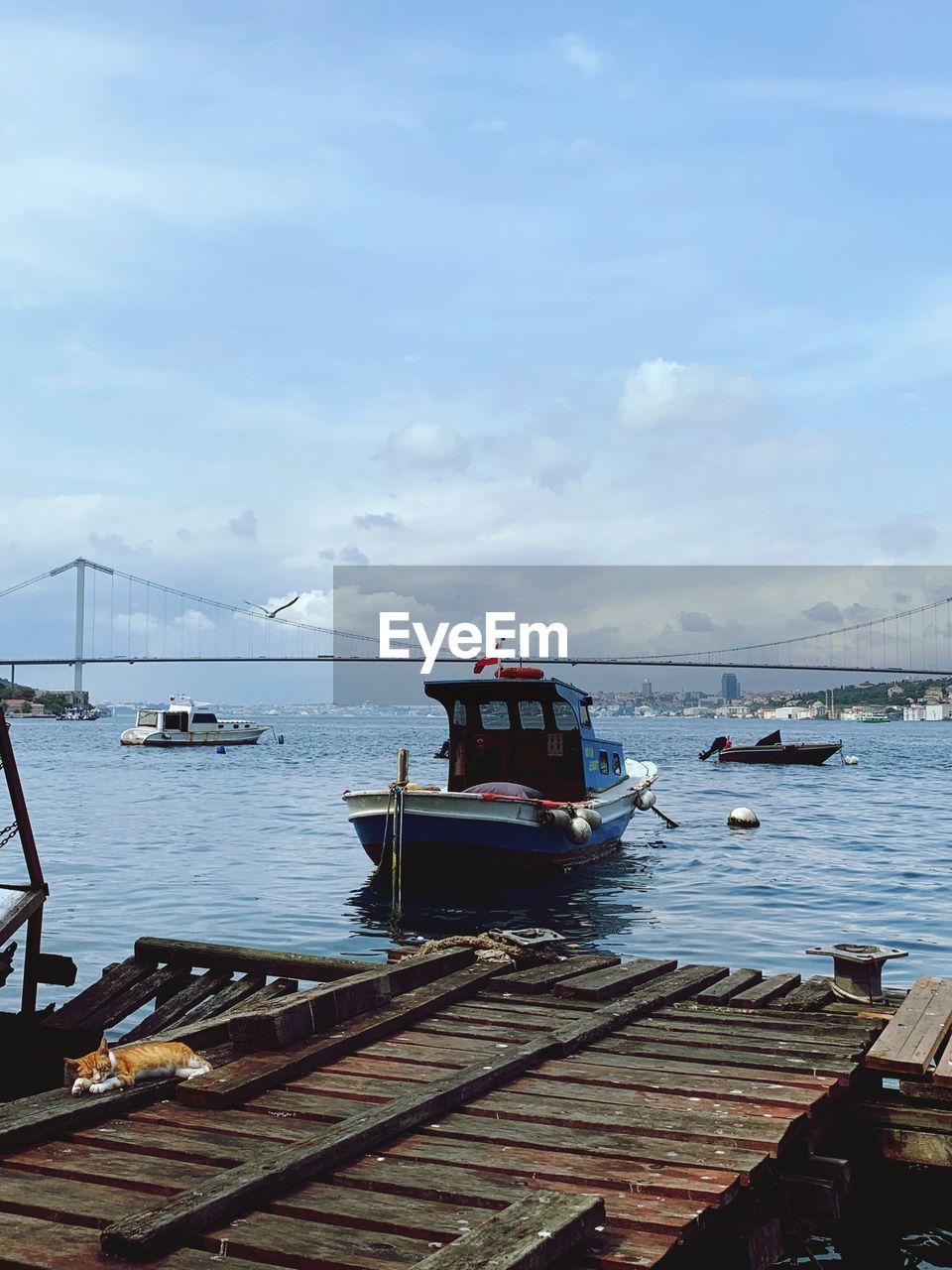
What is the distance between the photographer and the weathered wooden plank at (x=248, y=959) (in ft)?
29.2

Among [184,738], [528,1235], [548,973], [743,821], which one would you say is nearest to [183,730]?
[184,738]

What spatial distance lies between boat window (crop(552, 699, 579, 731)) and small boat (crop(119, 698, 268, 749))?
78255 millimetres

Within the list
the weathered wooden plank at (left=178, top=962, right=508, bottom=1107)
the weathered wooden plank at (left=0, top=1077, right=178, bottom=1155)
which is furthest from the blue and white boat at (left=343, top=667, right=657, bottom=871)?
the weathered wooden plank at (left=0, top=1077, right=178, bottom=1155)

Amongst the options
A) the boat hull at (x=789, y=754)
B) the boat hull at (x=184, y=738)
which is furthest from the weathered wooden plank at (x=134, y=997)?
the boat hull at (x=184, y=738)

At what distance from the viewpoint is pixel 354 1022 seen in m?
6.89

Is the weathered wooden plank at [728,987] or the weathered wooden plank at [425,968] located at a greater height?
the weathered wooden plank at [425,968]

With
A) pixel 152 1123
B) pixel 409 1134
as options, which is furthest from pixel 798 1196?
pixel 152 1123

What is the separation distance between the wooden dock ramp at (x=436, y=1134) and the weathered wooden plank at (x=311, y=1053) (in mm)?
16

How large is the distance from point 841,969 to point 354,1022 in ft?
12.3

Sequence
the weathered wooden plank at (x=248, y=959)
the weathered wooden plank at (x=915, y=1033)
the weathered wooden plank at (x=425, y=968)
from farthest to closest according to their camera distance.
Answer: the weathered wooden plank at (x=248, y=959), the weathered wooden plank at (x=425, y=968), the weathered wooden plank at (x=915, y=1033)

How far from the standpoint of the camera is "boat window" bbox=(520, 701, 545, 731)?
22500 mm

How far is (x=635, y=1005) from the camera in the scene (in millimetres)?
7559

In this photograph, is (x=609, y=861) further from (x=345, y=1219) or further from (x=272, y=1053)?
(x=345, y=1219)

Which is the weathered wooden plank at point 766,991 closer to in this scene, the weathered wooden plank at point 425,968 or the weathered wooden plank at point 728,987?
the weathered wooden plank at point 728,987
